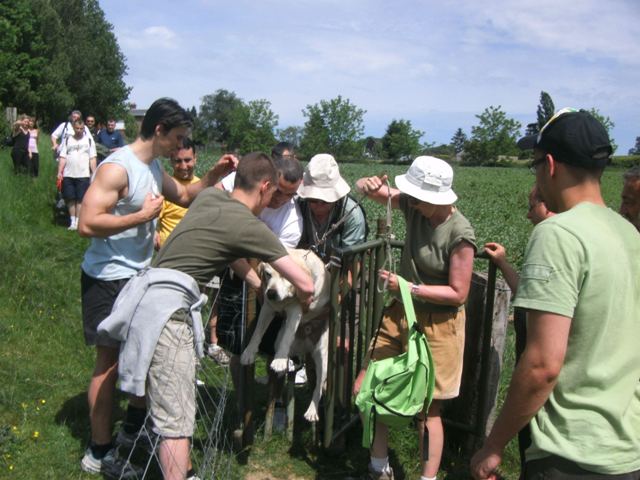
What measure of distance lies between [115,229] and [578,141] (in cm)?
258

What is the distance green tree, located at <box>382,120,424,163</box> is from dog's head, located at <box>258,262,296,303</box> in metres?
112

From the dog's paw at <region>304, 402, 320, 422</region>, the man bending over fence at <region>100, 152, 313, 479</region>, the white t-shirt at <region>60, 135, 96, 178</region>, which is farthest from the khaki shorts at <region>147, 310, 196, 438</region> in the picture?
the white t-shirt at <region>60, 135, 96, 178</region>

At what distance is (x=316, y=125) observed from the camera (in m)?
105

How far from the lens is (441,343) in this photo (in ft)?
11.6

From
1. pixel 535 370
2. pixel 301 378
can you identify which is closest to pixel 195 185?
pixel 301 378

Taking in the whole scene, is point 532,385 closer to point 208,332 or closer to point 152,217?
point 152,217

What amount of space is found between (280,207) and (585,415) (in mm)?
2627

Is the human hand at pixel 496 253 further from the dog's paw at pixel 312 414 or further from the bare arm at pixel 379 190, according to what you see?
the dog's paw at pixel 312 414

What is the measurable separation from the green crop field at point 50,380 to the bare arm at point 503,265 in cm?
155

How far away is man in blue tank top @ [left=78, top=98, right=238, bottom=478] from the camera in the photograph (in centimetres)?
346

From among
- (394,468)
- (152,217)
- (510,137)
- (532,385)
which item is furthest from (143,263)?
(510,137)

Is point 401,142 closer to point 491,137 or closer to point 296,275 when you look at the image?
point 491,137

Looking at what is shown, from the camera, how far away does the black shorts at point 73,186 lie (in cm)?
1027

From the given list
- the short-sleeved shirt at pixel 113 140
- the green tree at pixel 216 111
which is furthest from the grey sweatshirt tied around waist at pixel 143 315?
the green tree at pixel 216 111
